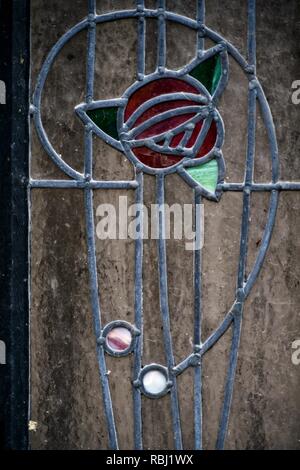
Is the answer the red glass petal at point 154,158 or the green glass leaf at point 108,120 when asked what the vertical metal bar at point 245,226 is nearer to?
the red glass petal at point 154,158

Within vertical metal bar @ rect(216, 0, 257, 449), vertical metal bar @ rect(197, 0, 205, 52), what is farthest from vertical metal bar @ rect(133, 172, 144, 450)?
vertical metal bar @ rect(197, 0, 205, 52)

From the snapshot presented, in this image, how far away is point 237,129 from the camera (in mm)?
1692

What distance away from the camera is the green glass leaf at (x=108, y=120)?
5.52 feet

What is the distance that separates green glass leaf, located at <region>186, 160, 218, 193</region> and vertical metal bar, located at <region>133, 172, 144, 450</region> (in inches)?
5.6

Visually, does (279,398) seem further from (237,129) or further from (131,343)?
(237,129)

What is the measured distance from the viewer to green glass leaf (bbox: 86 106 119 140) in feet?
5.52

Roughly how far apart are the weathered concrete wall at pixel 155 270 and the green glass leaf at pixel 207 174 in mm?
41

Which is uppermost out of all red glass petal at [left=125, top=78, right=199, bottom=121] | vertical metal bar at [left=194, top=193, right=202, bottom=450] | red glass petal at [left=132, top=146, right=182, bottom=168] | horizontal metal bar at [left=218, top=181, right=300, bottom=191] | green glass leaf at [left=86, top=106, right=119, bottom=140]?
red glass petal at [left=125, top=78, right=199, bottom=121]

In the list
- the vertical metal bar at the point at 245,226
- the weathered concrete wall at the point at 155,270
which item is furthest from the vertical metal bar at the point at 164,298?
the vertical metal bar at the point at 245,226

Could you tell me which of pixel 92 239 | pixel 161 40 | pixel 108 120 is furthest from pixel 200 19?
pixel 92 239

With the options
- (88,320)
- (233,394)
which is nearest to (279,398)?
(233,394)

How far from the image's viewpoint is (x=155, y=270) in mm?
1701

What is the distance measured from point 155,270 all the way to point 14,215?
405mm

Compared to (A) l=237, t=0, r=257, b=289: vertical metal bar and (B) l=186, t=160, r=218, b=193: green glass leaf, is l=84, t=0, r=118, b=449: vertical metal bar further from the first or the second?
(A) l=237, t=0, r=257, b=289: vertical metal bar
